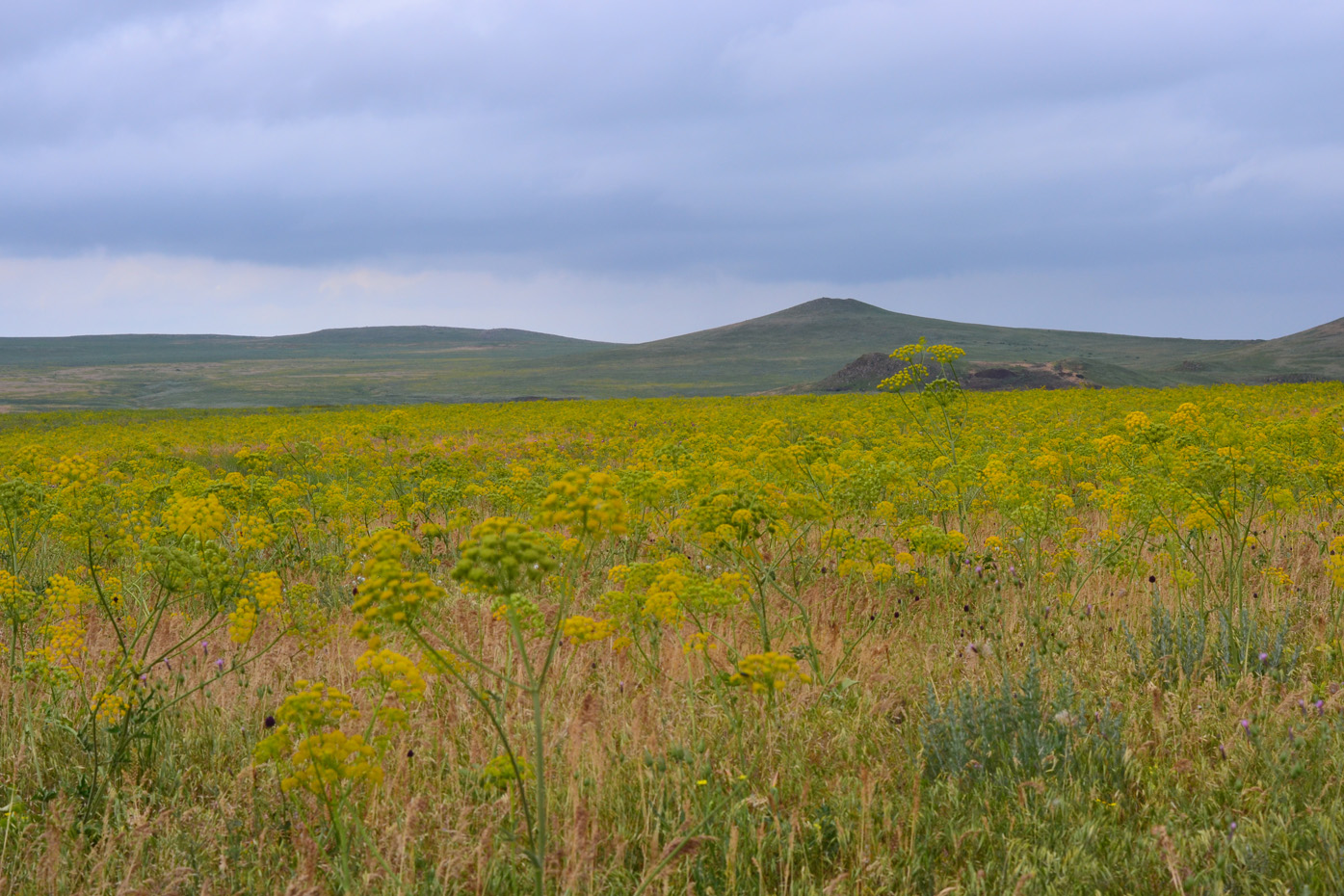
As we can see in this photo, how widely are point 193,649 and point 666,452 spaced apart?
3.77m

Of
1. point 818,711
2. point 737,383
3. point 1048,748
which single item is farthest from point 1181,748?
point 737,383

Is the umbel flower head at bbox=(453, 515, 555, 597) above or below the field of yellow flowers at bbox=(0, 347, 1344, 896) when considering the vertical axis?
above

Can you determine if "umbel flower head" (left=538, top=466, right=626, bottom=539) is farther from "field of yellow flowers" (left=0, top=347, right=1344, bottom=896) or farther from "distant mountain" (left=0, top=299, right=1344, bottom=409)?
"distant mountain" (left=0, top=299, right=1344, bottom=409)

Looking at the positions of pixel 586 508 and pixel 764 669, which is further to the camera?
pixel 764 669

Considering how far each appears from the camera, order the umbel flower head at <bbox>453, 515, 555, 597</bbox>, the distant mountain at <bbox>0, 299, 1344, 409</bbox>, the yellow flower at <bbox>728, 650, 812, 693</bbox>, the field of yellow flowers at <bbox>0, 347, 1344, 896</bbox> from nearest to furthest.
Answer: the umbel flower head at <bbox>453, 515, 555, 597</bbox>, the field of yellow flowers at <bbox>0, 347, 1344, 896</bbox>, the yellow flower at <bbox>728, 650, 812, 693</bbox>, the distant mountain at <bbox>0, 299, 1344, 409</bbox>

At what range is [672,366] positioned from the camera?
473 feet

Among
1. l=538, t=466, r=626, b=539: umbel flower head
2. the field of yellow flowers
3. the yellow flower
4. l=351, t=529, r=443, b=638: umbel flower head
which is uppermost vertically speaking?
l=538, t=466, r=626, b=539: umbel flower head

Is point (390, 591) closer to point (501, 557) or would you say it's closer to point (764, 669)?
point (501, 557)

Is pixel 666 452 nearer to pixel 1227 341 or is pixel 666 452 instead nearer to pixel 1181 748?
pixel 1181 748

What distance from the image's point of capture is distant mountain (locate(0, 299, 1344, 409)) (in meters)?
106

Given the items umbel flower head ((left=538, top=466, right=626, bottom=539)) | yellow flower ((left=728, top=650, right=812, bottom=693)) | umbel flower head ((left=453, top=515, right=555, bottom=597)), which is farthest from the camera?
yellow flower ((left=728, top=650, right=812, bottom=693))

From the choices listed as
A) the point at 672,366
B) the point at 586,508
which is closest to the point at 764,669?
the point at 586,508

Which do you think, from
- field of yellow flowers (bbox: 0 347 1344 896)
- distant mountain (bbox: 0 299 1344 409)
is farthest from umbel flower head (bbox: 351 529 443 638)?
distant mountain (bbox: 0 299 1344 409)

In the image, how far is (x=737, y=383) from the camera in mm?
123562
